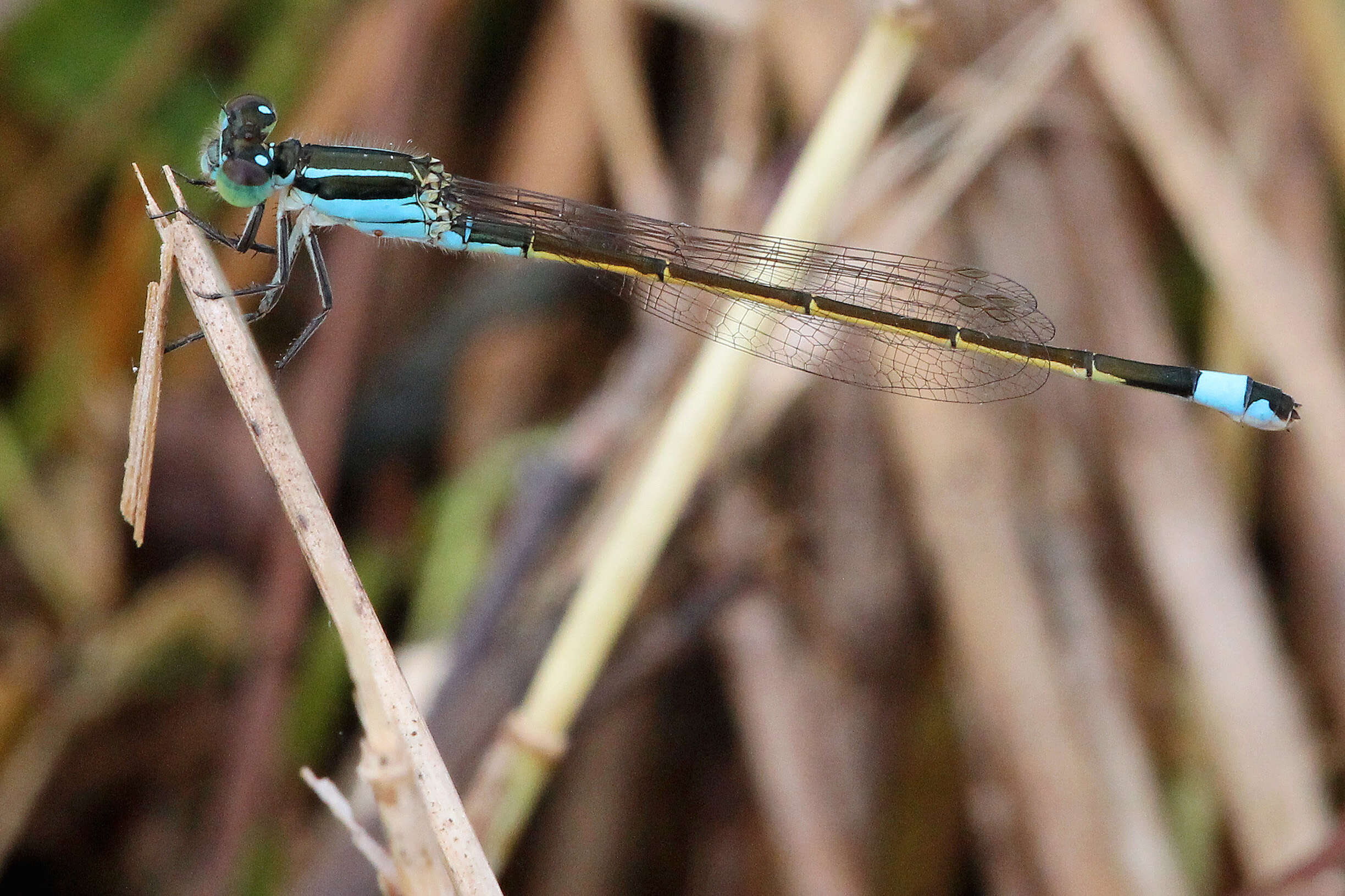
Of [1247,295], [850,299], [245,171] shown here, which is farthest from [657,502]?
[1247,295]

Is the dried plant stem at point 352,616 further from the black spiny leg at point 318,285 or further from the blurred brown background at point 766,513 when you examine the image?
the blurred brown background at point 766,513

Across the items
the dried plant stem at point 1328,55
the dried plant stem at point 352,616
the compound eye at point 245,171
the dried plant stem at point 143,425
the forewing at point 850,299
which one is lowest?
the dried plant stem at point 352,616

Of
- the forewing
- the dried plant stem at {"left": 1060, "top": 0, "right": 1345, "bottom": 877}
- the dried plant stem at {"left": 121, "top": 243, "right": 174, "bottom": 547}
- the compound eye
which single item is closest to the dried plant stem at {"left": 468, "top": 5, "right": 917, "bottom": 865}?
the forewing

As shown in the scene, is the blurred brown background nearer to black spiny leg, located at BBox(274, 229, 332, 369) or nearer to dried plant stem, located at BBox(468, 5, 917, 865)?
black spiny leg, located at BBox(274, 229, 332, 369)

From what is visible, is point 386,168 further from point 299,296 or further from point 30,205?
point 30,205

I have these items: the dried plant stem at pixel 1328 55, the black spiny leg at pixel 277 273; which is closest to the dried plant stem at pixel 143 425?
the black spiny leg at pixel 277 273
